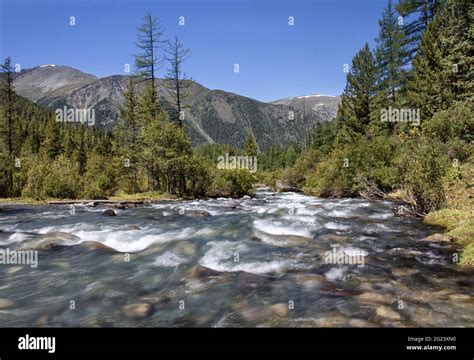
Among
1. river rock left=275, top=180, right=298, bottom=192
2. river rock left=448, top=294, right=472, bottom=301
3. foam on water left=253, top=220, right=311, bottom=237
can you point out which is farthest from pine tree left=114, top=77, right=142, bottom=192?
river rock left=448, top=294, right=472, bottom=301

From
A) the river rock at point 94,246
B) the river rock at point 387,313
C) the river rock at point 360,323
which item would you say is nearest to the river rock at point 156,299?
the river rock at point 360,323

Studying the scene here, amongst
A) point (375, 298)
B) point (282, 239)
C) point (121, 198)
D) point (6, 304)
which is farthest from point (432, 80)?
point (6, 304)

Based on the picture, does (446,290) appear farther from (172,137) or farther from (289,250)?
(172,137)

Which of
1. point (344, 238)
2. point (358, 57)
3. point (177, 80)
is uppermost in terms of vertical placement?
point (358, 57)

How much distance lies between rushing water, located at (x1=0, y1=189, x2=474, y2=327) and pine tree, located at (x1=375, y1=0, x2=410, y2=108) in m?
38.9

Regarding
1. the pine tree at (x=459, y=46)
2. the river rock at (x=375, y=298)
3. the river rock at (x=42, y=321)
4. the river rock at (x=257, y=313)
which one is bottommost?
the river rock at (x=42, y=321)

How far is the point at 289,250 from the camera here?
38.3ft

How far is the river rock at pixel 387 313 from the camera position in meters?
6.15

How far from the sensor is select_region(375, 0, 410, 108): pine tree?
4784cm

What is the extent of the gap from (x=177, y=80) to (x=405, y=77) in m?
30.3

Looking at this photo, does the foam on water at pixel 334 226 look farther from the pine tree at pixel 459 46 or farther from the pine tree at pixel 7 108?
the pine tree at pixel 7 108

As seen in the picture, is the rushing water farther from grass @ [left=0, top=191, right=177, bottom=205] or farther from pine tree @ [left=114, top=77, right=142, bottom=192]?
pine tree @ [left=114, top=77, right=142, bottom=192]

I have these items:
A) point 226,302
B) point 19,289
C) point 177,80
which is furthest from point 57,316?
point 177,80

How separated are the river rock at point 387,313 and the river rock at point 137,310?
14.0 ft
